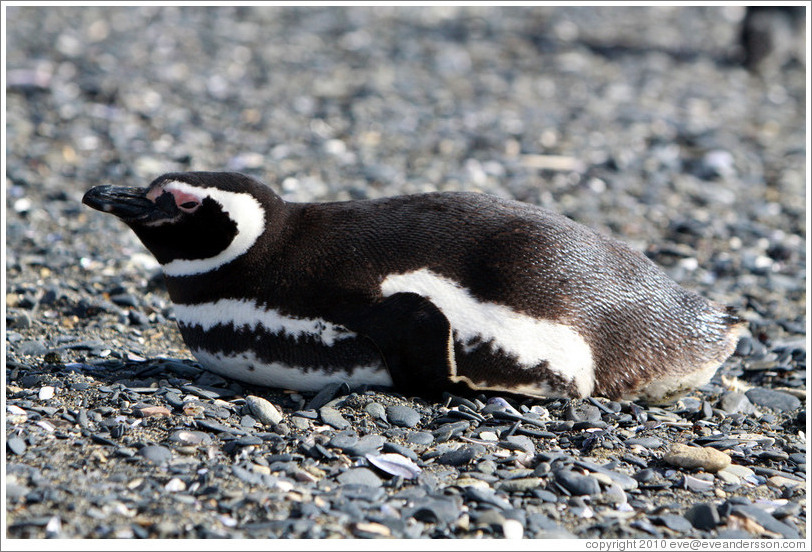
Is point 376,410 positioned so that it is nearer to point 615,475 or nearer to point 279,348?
point 279,348

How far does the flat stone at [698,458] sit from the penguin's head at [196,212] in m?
1.73

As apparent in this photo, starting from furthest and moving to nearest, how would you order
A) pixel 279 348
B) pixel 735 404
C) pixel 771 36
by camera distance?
pixel 771 36
pixel 735 404
pixel 279 348

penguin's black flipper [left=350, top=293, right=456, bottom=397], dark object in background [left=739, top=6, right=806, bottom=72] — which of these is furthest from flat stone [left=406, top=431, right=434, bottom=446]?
dark object in background [left=739, top=6, right=806, bottom=72]

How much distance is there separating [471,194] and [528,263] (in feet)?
1.53

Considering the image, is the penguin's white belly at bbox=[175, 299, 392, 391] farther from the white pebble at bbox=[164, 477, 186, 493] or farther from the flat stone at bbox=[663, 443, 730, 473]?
the flat stone at bbox=[663, 443, 730, 473]

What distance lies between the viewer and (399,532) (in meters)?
2.85

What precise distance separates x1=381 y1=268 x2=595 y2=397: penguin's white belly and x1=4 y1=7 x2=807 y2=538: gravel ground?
0.23 m

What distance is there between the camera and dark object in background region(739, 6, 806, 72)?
11.4 metres

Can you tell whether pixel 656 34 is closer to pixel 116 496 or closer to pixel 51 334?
pixel 51 334

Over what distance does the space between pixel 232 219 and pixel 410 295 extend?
759mm

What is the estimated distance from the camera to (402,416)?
3.61 meters

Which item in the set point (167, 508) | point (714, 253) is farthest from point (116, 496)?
point (714, 253)

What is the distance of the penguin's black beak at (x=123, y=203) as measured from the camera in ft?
12.4

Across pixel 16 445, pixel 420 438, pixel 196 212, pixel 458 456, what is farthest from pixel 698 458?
pixel 16 445
